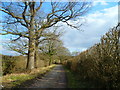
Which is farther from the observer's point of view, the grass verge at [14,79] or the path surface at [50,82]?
the path surface at [50,82]

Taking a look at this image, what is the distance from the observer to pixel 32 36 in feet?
40.9

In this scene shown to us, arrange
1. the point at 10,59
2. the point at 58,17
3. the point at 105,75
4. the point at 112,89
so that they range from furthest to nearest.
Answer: the point at 58,17, the point at 10,59, the point at 105,75, the point at 112,89

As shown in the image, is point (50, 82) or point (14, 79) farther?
point (50, 82)

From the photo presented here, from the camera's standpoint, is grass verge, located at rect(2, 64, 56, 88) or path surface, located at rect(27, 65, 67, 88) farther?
path surface, located at rect(27, 65, 67, 88)

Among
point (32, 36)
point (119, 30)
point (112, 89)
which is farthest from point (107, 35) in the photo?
point (32, 36)

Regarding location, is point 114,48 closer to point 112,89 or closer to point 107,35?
point 107,35

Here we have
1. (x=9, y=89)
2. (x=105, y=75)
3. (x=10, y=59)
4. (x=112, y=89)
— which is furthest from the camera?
(x=10, y=59)

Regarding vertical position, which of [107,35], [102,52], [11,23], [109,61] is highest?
[11,23]

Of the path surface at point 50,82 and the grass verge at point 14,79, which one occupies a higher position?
the grass verge at point 14,79

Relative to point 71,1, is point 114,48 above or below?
below

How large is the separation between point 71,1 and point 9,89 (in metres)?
10.6

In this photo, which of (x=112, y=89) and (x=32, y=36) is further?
(x=32, y=36)

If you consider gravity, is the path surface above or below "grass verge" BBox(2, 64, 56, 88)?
below

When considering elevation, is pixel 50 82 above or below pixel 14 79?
below
